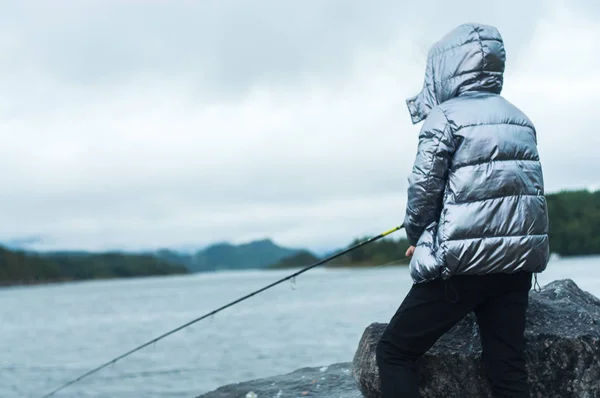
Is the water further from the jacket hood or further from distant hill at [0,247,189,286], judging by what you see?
distant hill at [0,247,189,286]

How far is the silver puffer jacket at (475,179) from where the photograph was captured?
399 centimetres

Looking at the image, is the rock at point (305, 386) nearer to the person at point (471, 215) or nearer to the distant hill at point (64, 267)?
the person at point (471, 215)

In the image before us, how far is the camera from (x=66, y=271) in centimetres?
17450

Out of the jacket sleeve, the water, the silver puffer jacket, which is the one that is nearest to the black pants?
the silver puffer jacket

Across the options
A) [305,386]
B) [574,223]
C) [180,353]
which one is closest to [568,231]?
[574,223]

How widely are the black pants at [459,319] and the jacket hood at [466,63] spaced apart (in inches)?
40.5

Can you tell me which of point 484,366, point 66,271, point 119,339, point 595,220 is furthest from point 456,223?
point 66,271

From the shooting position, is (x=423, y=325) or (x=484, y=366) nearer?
(x=423, y=325)

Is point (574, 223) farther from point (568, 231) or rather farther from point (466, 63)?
point (466, 63)

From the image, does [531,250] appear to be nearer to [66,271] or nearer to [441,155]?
[441,155]

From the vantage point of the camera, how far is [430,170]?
4.06 m

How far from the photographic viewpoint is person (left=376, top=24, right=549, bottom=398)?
4.01 meters

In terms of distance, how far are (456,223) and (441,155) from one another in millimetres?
366

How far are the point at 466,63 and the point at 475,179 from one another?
656mm
